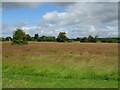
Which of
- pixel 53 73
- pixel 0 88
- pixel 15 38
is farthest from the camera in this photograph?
pixel 15 38

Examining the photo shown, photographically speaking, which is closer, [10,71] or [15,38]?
[10,71]

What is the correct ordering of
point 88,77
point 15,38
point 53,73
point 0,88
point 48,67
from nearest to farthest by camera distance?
point 0,88 < point 88,77 < point 53,73 < point 48,67 < point 15,38

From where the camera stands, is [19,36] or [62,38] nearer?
[19,36]

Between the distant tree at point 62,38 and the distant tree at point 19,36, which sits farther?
the distant tree at point 62,38

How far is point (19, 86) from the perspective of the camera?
14.3 m

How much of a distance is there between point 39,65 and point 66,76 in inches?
176

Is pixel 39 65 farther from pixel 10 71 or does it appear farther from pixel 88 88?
pixel 88 88

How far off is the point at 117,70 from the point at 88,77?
105 inches

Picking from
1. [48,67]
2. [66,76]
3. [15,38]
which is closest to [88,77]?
[66,76]

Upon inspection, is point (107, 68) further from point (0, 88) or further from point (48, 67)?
point (0, 88)

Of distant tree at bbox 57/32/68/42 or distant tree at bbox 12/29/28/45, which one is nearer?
distant tree at bbox 12/29/28/45

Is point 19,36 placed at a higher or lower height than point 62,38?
higher

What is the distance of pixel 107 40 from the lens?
115438mm

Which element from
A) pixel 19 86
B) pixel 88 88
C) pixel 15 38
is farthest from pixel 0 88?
pixel 15 38
